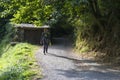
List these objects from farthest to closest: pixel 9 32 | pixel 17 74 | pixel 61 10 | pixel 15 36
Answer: pixel 9 32 < pixel 15 36 < pixel 61 10 < pixel 17 74

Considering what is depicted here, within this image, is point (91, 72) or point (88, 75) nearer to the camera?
point (88, 75)

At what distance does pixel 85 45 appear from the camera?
90.5ft

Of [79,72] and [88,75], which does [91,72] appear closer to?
[79,72]

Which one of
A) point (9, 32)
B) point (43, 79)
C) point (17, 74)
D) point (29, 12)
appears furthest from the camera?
point (9, 32)

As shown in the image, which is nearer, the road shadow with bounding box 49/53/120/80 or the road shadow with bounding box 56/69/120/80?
the road shadow with bounding box 56/69/120/80

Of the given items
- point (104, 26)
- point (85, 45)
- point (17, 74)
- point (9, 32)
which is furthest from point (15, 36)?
point (17, 74)

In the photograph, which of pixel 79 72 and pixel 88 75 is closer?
pixel 88 75

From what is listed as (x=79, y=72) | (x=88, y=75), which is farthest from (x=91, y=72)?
(x=88, y=75)

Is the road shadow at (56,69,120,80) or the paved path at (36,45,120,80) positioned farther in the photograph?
the paved path at (36,45,120,80)

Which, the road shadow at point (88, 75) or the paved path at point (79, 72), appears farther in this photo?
the paved path at point (79, 72)

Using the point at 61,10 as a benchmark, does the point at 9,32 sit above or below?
below

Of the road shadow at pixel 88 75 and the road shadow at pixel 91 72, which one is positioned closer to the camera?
the road shadow at pixel 88 75

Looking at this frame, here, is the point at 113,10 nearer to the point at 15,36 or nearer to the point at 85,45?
the point at 85,45

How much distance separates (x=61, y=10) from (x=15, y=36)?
1706 centimetres
